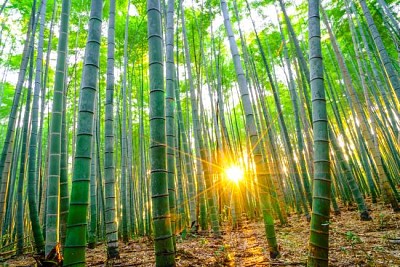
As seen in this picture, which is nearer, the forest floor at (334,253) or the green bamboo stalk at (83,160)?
the green bamboo stalk at (83,160)

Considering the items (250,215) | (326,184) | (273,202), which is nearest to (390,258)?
(326,184)

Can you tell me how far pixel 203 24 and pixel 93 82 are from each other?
4.91 m

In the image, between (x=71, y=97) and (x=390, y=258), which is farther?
(x=71, y=97)

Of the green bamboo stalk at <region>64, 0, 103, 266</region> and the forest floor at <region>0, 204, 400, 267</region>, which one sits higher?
the green bamboo stalk at <region>64, 0, 103, 266</region>

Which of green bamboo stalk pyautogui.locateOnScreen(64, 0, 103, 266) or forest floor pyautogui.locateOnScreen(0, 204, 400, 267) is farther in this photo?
forest floor pyautogui.locateOnScreen(0, 204, 400, 267)

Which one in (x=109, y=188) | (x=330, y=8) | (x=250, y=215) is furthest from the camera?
(x=250, y=215)

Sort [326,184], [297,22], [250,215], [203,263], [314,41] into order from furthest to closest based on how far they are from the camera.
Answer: [250,215]
[297,22]
[203,263]
[314,41]
[326,184]

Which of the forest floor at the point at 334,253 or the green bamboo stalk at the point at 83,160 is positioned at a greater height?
the green bamboo stalk at the point at 83,160

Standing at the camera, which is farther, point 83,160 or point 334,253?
point 334,253

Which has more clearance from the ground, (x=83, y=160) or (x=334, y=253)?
(x=83, y=160)

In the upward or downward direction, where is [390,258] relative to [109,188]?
downward

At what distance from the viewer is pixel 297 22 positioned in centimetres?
752

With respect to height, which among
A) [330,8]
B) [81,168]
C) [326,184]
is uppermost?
[330,8]

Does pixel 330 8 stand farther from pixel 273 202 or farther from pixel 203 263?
pixel 203 263
